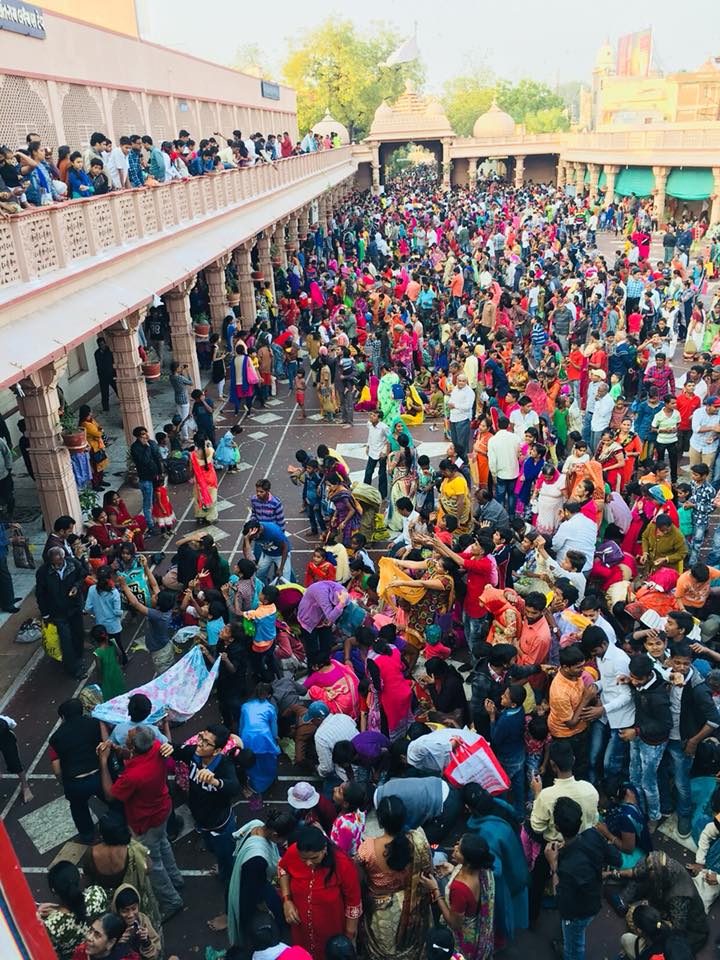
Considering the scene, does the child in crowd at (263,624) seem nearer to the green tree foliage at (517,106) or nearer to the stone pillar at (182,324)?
the stone pillar at (182,324)

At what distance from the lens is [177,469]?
11.9m

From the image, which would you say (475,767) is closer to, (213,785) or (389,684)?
(389,684)

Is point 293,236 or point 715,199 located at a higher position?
point 293,236

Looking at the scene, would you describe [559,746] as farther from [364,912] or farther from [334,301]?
[334,301]

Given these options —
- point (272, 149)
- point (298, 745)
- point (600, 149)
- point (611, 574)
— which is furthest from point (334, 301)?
point (600, 149)

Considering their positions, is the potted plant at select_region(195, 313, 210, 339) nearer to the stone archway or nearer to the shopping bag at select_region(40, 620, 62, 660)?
the shopping bag at select_region(40, 620, 62, 660)

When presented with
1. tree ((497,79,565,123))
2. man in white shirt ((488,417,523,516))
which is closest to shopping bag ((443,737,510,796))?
man in white shirt ((488,417,523,516))

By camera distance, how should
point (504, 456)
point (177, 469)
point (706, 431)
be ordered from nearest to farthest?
point (504, 456) < point (706, 431) < point (177, 469)

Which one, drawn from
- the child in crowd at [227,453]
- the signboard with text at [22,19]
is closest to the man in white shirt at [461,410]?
the child in crowd at [227,453]

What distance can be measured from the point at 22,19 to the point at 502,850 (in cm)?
1343

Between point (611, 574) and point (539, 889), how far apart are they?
10.4 ft

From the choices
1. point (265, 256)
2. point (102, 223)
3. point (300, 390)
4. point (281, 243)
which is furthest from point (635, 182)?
point (102, 223)

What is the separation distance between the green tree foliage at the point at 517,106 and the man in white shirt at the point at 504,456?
8703 centimetres

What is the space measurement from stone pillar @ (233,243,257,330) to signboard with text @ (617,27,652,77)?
87.5m
